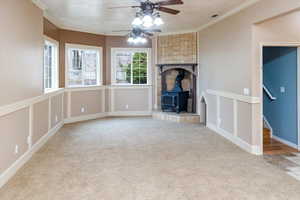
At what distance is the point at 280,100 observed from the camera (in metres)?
5.46

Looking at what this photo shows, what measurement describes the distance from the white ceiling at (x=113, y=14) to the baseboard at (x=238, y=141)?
2.54 meters

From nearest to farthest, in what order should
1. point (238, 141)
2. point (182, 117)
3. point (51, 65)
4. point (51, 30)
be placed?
point (238, 141) → point (51, 30) → point (51, 65) → point (182, 117)

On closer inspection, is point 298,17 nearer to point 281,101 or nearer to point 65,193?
point 281,101

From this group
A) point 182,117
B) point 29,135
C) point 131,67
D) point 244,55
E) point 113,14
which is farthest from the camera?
point 131,67

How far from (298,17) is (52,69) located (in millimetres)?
5707

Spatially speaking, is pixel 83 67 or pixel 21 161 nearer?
pixel 21 161

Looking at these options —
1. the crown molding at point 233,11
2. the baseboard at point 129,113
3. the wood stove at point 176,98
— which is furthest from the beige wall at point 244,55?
the baseboard at point 129,113

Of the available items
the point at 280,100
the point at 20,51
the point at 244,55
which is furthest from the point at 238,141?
the point at 20,51

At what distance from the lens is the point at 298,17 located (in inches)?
185

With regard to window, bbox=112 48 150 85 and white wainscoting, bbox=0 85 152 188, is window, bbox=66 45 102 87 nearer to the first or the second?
white wainscoting, bbox=0 85 152 188

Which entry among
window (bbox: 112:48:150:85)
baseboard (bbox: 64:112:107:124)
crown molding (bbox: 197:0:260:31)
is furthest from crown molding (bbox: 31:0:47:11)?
window (bbox: 112:48:150:85)

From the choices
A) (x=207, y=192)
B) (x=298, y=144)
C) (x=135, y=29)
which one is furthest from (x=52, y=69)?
(x=298, y=144)

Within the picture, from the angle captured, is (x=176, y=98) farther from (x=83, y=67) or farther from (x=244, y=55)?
(x=244, y=55)

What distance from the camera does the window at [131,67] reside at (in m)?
8.95
